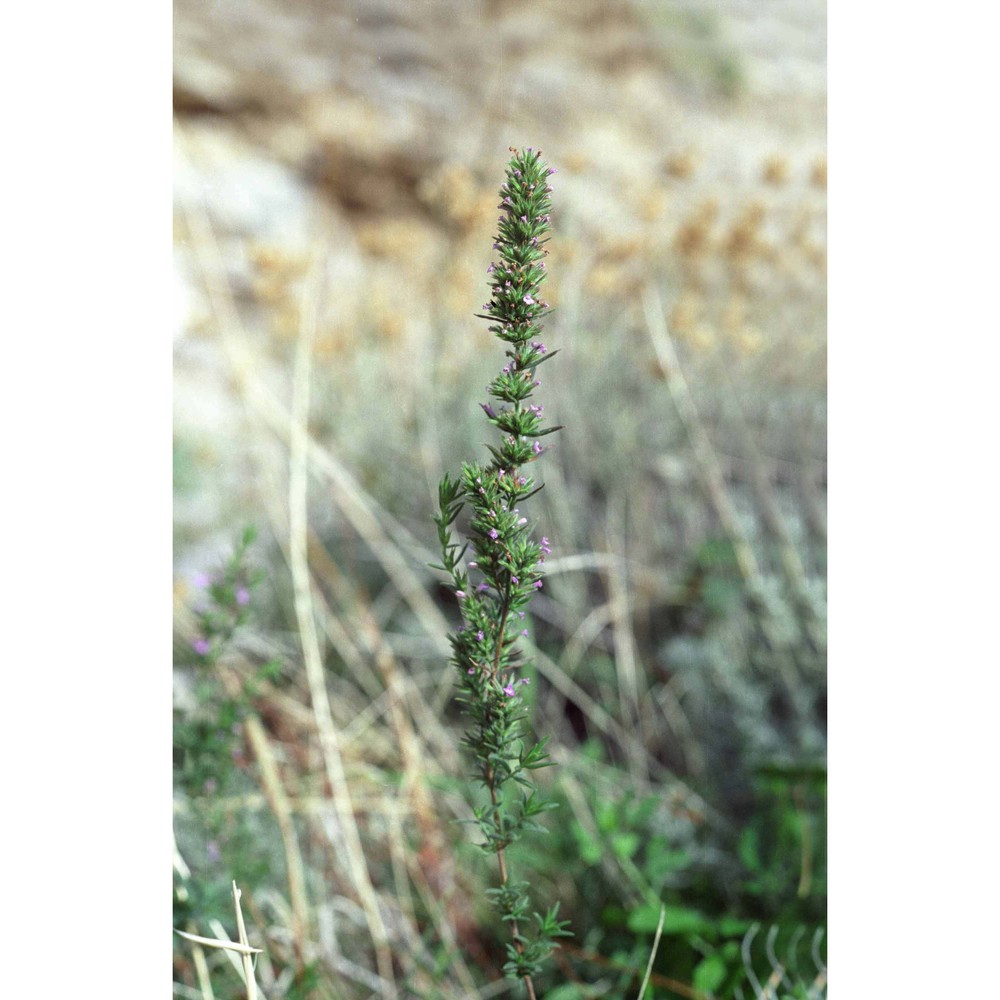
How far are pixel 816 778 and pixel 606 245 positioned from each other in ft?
2.11

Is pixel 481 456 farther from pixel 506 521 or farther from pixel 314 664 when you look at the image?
pixel 506 521

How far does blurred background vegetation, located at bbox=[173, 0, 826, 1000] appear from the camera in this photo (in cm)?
91

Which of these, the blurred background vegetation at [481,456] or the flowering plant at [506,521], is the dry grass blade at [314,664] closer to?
the blurred background vegetation at [481,456]

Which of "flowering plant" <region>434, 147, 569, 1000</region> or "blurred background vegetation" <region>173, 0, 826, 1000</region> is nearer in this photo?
"flowering plant" <region>434, 147, 569, 1000</region>

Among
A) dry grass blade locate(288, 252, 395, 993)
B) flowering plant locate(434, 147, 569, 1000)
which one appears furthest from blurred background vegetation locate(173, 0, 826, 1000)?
flowering plant locate(434, 147, 569, 1000)

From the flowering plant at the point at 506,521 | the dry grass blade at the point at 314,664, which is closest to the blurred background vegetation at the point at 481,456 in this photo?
the dry grass blade at the point at 314,664

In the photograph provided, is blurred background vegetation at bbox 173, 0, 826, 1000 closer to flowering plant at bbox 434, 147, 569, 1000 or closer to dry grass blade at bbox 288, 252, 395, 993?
dry grass blade at bbox 288, 252, 395, 993

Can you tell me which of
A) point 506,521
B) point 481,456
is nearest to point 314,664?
point 481,456

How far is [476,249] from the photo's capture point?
1.12m

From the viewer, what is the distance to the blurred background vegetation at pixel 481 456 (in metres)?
0.91
